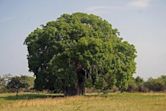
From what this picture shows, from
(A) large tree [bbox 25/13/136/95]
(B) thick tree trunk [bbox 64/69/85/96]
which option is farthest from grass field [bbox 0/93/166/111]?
(B) thick tree trunk [bbox 64/69/85/96]

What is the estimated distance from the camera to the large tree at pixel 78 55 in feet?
140

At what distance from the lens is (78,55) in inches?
1665

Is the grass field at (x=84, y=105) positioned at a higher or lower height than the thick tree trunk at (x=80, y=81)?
lower

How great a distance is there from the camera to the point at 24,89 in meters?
98.0

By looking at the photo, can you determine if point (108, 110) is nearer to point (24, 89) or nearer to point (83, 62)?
point (83, 62)

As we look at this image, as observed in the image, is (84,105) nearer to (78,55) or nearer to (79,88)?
(78,55)

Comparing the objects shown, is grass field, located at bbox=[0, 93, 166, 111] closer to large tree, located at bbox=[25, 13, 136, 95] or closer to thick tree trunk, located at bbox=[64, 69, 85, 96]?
large tree, located at bbox=[25, 13, 136, 95]

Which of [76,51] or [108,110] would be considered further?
[76,51]

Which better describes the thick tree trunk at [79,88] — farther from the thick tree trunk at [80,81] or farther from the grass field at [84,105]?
the grass field at [84,105]

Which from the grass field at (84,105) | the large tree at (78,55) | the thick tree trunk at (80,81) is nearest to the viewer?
the grass field at (84,105)

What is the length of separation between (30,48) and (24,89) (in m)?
51.6

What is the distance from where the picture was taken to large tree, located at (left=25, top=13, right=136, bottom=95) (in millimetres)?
42594

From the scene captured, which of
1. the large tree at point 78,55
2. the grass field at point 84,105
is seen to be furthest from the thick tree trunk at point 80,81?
the grass field at point 84,105

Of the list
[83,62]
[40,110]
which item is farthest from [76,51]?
[40,110]
